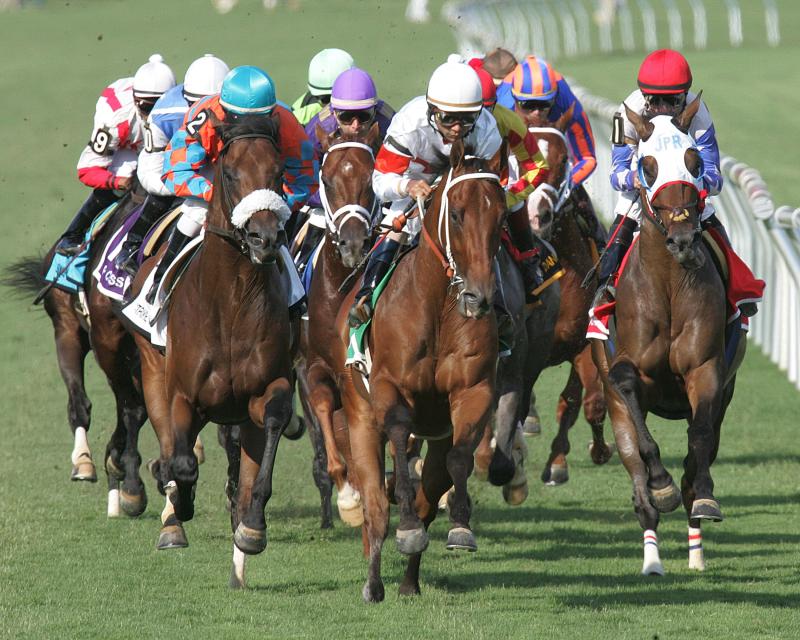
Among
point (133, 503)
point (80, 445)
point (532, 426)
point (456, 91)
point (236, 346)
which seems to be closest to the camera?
point (456, 91)

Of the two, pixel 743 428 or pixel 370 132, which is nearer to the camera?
pixel 370 132

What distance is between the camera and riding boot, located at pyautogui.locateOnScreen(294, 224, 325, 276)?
10.1 meters

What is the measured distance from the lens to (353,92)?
924 centimetres

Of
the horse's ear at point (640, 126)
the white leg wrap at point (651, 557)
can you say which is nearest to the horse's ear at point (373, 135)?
the horse's ear at point (640, 126)

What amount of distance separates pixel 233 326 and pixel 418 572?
144 cm

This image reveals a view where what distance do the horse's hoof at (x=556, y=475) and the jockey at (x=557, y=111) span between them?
1.48 m

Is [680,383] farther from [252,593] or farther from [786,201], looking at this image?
[786,201]

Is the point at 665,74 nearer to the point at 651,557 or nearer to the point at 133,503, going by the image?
the point at 651,557

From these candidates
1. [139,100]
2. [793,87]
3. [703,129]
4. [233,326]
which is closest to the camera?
[233,326]

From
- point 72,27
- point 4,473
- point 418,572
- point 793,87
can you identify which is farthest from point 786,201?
point 72,27

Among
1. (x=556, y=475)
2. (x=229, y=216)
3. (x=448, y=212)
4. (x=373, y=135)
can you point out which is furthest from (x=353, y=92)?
(x=556, y=475)

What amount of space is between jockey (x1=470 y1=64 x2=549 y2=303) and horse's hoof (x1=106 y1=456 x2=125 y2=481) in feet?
9.59

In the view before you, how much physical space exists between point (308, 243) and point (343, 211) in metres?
1.61

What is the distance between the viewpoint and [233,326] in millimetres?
8016
